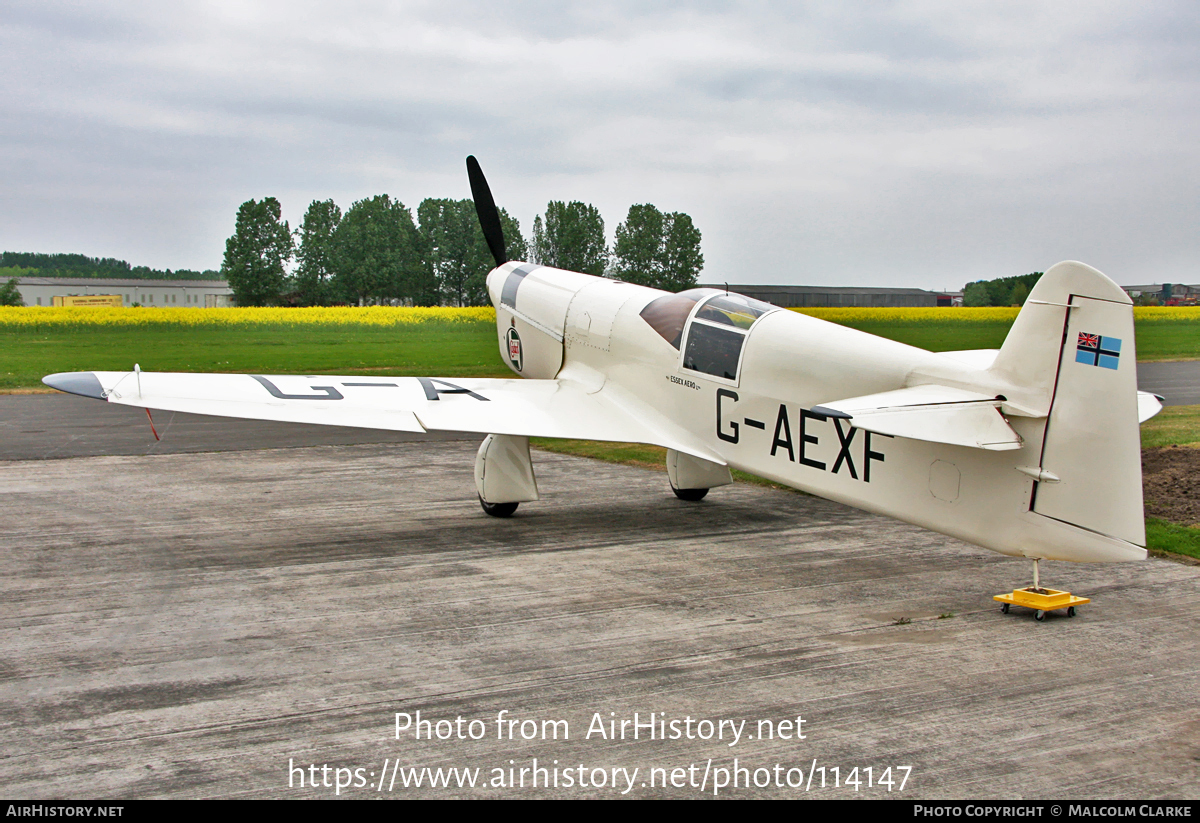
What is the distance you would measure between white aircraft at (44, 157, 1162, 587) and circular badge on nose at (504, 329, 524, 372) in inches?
1.8

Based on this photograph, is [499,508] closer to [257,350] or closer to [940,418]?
[940,418]

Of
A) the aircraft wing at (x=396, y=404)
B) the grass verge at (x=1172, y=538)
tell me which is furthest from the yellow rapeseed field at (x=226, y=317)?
the grass verge at (x=1172, y=538)

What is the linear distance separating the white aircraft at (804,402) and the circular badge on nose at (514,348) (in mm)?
46

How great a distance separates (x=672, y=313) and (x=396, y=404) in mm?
2700

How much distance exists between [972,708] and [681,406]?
413cm

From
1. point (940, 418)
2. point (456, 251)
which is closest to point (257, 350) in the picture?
point (940, 418)

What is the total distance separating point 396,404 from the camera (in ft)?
28.4

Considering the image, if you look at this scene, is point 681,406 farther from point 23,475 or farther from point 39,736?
point 23,475

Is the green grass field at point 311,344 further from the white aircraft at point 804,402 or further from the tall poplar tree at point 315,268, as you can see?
the tall poplar tree at point 315,268

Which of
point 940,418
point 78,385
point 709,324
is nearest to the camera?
point 940,418

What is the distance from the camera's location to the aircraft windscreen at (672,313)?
8.47m

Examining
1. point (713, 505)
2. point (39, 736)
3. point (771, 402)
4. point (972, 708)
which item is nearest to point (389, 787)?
point (39, 736)

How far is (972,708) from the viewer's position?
463cm

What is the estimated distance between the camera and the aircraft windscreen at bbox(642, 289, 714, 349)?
333 inches
